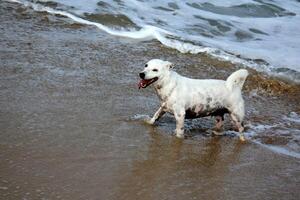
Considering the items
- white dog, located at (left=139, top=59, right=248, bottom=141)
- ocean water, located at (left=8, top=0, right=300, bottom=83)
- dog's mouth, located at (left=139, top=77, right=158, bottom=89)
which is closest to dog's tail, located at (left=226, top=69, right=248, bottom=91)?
white dog, located at (left=139, top=59, right=248, bottom=141)

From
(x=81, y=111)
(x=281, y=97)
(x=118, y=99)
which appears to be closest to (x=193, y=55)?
(x=281, y=97)

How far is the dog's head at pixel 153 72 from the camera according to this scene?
5848 mm

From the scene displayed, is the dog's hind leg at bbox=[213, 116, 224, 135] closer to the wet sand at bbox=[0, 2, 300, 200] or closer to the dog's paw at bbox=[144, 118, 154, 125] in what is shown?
the wet sand at bbox=[0, 2, 300, 200]

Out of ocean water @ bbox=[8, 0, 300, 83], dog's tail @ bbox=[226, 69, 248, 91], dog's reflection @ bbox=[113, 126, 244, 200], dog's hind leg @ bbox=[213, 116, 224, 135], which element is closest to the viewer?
dog's reflection @ bbox=[113, 126, 244, 200]

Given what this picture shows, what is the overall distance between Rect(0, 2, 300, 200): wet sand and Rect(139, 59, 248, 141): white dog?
0.87 ft

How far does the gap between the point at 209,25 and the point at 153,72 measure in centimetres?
870

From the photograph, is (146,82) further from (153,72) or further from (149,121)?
(149,121)

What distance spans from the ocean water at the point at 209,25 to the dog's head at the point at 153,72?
467 cm

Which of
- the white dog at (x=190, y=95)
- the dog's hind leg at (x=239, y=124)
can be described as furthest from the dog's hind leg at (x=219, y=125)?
the dog's hind leg at (x=239, y=124)

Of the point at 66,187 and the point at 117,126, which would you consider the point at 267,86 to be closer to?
the point at 117,126

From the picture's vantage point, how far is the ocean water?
11.2 metres

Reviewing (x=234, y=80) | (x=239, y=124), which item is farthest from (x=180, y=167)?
(x=234, y=80)

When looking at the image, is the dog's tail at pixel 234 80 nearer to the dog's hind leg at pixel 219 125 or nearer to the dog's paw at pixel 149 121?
the dog's hind leg at pixel 219 125

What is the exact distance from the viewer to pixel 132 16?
1358 cm
